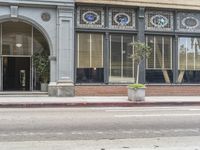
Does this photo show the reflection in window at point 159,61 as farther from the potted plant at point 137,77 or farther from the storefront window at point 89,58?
the storefront window at point 89,58

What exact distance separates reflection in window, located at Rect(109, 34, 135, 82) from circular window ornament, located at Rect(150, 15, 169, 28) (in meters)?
1.68

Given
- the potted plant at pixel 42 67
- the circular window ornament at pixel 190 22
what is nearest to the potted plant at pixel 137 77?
the circular window ornament at pixel 190 22

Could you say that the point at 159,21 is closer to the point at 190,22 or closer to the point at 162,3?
the point at 162,3

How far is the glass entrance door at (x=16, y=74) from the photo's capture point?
86.5 feet

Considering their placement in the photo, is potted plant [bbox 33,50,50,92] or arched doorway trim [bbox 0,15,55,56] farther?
potted plant [bbox 33,50,50,92]

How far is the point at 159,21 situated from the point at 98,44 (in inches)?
161

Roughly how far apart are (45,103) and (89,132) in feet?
30.9

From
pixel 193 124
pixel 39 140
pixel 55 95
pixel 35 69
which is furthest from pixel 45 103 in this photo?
pixel 39 140

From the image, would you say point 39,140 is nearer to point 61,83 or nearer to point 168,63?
point 61,83

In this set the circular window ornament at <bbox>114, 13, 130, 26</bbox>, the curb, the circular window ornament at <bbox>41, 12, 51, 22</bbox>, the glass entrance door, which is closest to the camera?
the curb

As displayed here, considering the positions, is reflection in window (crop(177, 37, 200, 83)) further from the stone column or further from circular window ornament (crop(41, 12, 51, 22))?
circular window ornament (crop(41, 12, 51, 22))

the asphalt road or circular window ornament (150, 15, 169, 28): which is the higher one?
circular window ornament (150, 15, 169, 28)

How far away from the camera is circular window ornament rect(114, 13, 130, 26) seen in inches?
1027

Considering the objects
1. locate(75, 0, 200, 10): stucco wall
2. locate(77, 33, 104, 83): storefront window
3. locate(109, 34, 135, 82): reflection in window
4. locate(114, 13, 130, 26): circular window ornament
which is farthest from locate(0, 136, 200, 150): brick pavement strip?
locate(114, 13, 130, 26): circular window ornament
